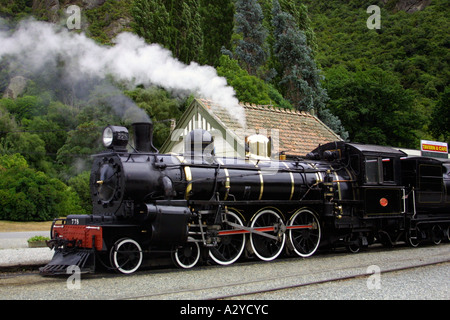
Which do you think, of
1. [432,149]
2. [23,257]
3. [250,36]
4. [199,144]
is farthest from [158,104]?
[250,36]

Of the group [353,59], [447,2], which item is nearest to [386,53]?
[353,59]

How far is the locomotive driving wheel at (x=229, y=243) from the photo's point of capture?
9.97 m

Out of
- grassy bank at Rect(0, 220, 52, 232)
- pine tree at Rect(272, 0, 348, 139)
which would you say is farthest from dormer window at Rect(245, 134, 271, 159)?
pine tree at Rect(272, 0, 348, 139)

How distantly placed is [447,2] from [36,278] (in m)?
70.0

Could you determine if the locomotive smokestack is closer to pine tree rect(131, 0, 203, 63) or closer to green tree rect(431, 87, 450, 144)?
pine tree rect(131, 0, 203, 63)

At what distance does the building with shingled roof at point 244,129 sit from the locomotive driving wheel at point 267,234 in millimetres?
4161

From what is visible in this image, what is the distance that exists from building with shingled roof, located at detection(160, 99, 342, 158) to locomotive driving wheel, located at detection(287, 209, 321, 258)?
3.83 meters

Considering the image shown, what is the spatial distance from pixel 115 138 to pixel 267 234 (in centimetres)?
402

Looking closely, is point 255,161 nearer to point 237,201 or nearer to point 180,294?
point 237,201

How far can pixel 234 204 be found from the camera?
1009 centimetres

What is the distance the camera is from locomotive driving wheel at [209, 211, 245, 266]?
9969mm

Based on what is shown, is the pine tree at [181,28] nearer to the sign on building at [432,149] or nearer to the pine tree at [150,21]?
the pine tree at [150,21]

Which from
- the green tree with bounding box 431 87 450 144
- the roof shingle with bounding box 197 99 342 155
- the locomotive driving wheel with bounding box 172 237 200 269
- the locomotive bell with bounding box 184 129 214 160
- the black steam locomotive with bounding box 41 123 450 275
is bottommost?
the locomotive driving wheel with bounding box 172 237 200 269

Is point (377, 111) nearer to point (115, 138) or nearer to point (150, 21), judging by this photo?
point (150, 21)
